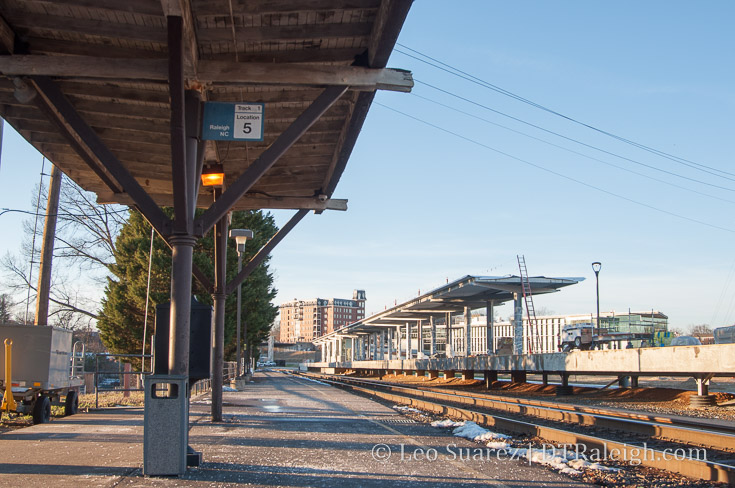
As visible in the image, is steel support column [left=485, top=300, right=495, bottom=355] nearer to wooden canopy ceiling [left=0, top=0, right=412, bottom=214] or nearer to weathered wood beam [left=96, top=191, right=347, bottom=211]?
weathered wood beam [left=96, top=191, right=347, bottom=211]

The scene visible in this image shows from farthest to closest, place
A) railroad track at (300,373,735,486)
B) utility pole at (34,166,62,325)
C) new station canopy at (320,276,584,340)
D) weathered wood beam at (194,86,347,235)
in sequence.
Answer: new station canopy at (320,276,584,340)
utility pole at (34,166,62,325)
weathered wood beam at (194,86,347,235)
railroad track at (300,373,735,486)

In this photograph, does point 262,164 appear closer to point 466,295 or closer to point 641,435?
point 641,435

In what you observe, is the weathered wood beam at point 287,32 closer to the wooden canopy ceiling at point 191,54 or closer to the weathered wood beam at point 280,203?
the wooden canopy ceiling at point 191,54

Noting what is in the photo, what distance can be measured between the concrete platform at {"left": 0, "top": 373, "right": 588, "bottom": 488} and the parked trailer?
107 centimetres

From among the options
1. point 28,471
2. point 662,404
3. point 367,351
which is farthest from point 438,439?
point 367,351

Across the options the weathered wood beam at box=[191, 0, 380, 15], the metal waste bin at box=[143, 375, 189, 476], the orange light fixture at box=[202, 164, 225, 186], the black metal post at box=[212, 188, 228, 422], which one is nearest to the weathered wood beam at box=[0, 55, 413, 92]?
the weathered wood beam at box=[191, 0, 380, 15]

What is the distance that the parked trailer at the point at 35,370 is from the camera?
14.5 meters

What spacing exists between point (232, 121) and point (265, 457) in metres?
4.71

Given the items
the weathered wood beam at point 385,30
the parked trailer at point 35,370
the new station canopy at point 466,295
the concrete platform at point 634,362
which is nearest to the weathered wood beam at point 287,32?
the weathered wood beam at point 385,30

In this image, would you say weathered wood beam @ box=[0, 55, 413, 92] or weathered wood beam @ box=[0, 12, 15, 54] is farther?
weathered wood beam @ box=[0, 55, 413, 92]

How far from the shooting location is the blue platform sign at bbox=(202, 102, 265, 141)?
359 inches

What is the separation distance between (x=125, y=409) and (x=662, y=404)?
15.8 m

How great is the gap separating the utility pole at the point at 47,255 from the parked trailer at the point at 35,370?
4.58 meters

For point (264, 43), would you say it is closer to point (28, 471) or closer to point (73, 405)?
point (28, 471)
